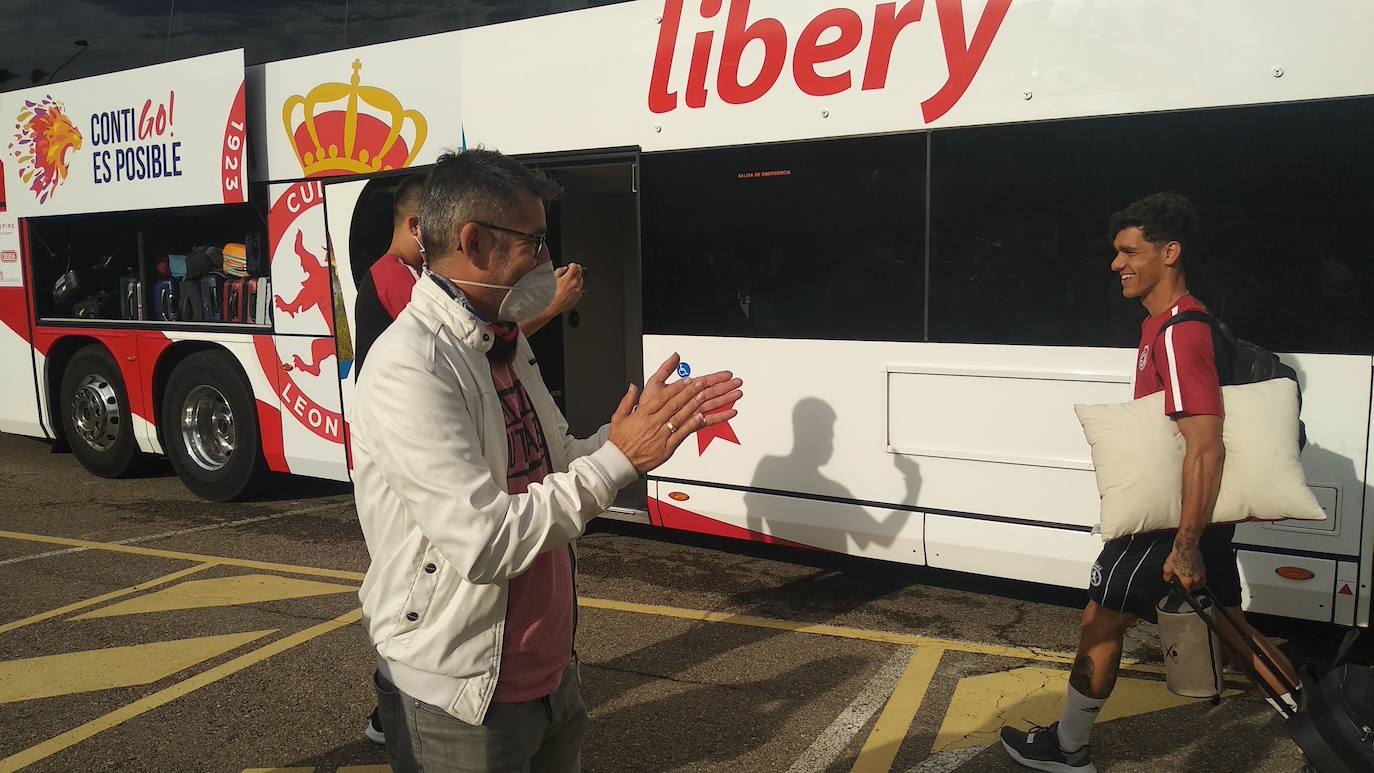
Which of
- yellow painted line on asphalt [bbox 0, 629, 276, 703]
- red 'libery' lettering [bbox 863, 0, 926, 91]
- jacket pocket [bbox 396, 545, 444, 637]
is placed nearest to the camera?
jacket pocket [bbox 396, 545, 444, 637]

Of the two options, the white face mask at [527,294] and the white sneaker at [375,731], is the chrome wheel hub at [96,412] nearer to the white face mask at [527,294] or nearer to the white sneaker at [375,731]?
the white sneaker at [375,731]

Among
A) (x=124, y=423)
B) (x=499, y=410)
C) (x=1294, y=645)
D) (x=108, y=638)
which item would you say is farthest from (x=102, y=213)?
(x=1294, y=645)

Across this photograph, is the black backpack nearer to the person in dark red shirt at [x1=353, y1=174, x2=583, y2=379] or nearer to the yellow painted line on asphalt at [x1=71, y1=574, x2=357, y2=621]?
the person in dark red shirt at [x1=353, y1=174, x2=583, y2=379]

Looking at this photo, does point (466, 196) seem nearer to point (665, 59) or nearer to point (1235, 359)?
point (1235, 359)

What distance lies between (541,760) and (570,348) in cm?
536

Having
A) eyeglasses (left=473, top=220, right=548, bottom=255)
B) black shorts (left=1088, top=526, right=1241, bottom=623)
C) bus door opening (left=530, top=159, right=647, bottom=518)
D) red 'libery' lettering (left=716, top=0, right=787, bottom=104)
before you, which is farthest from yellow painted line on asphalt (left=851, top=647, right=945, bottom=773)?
Answer: bus door opening (left=530, top=159, right=647, bottom=518)

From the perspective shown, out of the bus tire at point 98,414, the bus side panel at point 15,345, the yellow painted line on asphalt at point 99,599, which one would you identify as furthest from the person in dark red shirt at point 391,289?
the bus side panel at point 15,345

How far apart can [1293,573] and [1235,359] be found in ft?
4.74

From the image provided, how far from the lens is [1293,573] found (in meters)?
3.96

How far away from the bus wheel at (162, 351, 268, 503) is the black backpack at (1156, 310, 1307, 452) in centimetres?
625

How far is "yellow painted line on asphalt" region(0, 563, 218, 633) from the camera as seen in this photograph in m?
5.04

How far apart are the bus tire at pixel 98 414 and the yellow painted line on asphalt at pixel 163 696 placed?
422cm

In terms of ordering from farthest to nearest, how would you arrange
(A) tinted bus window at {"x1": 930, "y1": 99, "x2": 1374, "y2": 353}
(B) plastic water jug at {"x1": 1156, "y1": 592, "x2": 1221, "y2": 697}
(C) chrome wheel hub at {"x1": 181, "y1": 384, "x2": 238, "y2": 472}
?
1. (C) chrome wheel hub at {"x1": 181, "y1": 384, "x2": 238, "y2": 472}
2. (A) tinted bus window at {"x1": 930, "y1": 99, "x2": 1374, "y2": 353}
3. (B) plastic water jug at {"x1": 1156, "y1": 592, "x2": 1221, "y2": 697}

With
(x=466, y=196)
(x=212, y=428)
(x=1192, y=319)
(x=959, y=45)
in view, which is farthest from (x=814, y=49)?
(x=212, y=428)
